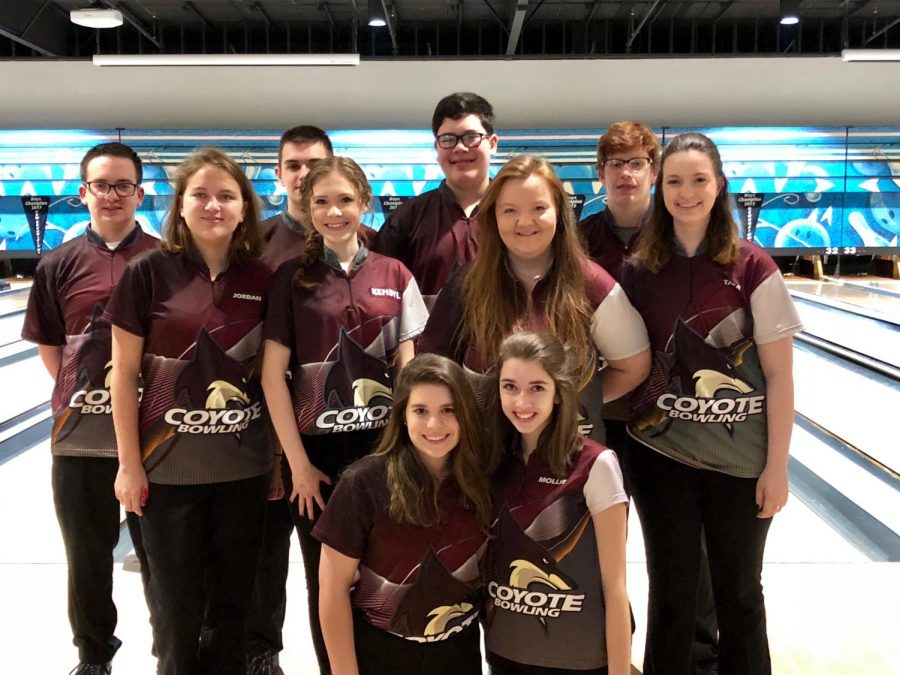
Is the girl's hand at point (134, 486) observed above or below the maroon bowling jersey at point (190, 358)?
below

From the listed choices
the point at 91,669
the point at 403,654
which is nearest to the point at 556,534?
→ the point at 403,654

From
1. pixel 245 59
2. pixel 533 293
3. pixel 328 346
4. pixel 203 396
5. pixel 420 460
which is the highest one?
pixel 245 59

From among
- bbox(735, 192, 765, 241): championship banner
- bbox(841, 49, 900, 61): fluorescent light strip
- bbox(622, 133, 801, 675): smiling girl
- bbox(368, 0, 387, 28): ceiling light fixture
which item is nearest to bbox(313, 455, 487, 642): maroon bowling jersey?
bbox(622, 133, 801, 675): smiling girl

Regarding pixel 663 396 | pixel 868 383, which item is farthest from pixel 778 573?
pixel 868 383

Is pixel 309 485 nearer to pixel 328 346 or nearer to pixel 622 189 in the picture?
pixel 328 346

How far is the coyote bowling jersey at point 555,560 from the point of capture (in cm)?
172

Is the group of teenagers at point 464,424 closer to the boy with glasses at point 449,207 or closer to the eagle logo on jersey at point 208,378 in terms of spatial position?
the eagle logo on jersey at point 208,378

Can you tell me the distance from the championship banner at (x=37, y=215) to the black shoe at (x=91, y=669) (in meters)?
9.65

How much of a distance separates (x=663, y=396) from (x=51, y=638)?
2158mm

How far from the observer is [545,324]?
1838 mm

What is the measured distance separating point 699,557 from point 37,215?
1083cm

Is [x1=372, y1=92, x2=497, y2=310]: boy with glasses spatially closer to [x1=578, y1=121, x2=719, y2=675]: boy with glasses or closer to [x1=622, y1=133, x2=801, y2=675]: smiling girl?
[x1=578, y1=121, x2=719, y2=675]: boy with glasses

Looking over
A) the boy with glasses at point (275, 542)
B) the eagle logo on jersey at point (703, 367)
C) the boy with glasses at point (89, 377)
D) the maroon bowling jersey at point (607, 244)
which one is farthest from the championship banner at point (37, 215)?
the eagle logo on jersey at point (703, 367)

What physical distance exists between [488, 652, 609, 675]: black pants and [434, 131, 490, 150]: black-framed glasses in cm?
137
